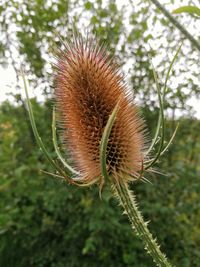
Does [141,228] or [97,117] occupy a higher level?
[97,117]

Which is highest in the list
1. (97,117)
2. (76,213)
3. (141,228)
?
(97,117)

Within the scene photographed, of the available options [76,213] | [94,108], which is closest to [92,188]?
[76,213]

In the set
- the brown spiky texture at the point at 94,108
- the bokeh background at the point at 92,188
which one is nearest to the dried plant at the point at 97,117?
the brown spiky texture at the point at 94,108

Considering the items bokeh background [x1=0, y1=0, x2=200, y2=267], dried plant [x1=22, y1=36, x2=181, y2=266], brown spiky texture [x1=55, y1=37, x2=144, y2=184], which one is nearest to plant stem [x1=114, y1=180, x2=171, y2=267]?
dried plant [x1=22, y1=36, x2=181, y2=266]

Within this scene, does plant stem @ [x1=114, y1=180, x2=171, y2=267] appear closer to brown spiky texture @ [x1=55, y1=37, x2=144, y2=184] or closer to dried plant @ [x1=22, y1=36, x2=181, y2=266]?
A: dried plant @ [x1=22, y1=36, x2=181, y2=266]

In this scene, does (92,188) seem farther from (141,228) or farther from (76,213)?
(141,228)

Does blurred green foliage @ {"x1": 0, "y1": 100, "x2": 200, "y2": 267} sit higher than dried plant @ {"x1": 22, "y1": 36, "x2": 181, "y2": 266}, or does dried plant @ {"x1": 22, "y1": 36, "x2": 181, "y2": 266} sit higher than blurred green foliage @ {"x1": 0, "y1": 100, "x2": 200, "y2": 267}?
dried plant @ {"x1": 22, "y1": 36, "x2": 181, "y2": 266}

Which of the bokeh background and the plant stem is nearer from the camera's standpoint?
the plant stem
